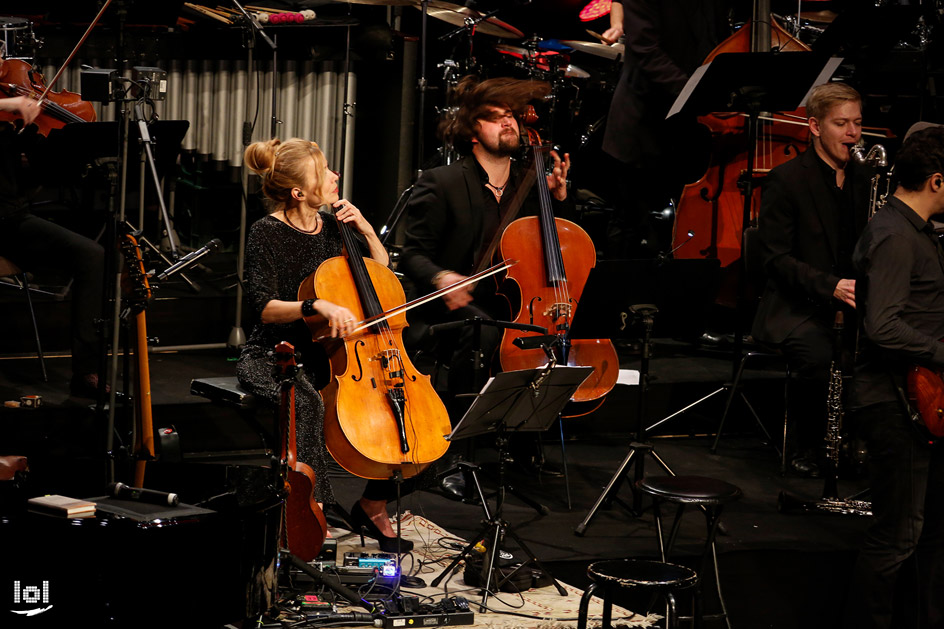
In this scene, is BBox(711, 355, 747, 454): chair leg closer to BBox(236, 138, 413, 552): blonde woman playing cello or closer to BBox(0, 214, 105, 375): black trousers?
BBox(236, 138, 413, 552): blonde woman playing cello

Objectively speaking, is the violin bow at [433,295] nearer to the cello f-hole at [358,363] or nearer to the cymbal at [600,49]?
the cello f-hole at [358,363]

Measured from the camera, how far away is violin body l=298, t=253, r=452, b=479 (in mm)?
4246

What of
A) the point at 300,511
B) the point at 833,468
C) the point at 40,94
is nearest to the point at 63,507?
the point at 300,511

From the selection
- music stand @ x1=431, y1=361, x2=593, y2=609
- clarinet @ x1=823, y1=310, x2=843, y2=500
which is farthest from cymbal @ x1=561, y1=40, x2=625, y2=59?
music stand @ x1=431, y1=361, x2=593, y2=609

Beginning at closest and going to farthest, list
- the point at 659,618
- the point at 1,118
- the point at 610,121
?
the point at 659,618 < the point at 1,118 < the point at 610,121

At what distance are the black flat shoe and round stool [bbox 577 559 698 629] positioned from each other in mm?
1178

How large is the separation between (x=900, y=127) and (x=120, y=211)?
16.4ft

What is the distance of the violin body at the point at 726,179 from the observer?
6.44m

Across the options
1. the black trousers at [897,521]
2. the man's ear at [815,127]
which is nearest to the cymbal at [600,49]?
the man's ear at [815,127]

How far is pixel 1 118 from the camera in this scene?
5320mm

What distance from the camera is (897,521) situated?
404 cm

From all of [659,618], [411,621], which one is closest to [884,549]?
[659,618]

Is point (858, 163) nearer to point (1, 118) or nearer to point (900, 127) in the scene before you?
point (900, 127)

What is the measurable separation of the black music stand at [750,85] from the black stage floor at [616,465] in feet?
1.73
